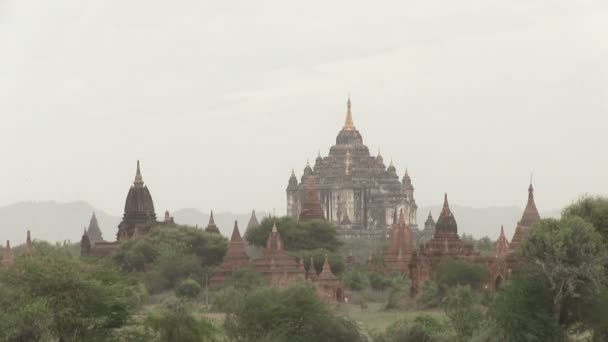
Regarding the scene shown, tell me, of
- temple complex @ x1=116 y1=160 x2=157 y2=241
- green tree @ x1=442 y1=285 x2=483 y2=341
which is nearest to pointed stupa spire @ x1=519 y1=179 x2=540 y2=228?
temple complex @ x1=116 y1=160 x2=157 y2=241

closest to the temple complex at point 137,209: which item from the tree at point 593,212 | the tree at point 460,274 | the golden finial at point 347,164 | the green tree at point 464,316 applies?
the tree at point 460,274

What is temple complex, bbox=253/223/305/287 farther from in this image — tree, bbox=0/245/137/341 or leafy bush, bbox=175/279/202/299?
tree, bbox=0/245/137/341

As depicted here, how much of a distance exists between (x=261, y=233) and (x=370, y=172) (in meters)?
38.9

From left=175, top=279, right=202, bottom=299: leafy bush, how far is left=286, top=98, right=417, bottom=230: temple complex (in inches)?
2008

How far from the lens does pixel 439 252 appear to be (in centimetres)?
7094

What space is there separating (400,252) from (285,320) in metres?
39.4

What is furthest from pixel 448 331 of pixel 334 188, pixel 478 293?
pixel 334 188

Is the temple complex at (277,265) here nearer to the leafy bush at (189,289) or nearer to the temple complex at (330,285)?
the temple complex at (330,285)

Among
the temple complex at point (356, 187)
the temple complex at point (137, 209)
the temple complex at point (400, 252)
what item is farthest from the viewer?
the temple complex at point (356, 187)

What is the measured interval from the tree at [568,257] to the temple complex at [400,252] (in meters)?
35.2

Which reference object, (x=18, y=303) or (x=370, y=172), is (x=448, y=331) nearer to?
(x=18, y=303)

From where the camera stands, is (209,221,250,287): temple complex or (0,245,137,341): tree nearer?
(0,245,137,341): tree

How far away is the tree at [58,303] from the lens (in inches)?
1587

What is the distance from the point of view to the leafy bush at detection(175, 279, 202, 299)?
70875 millimetres
